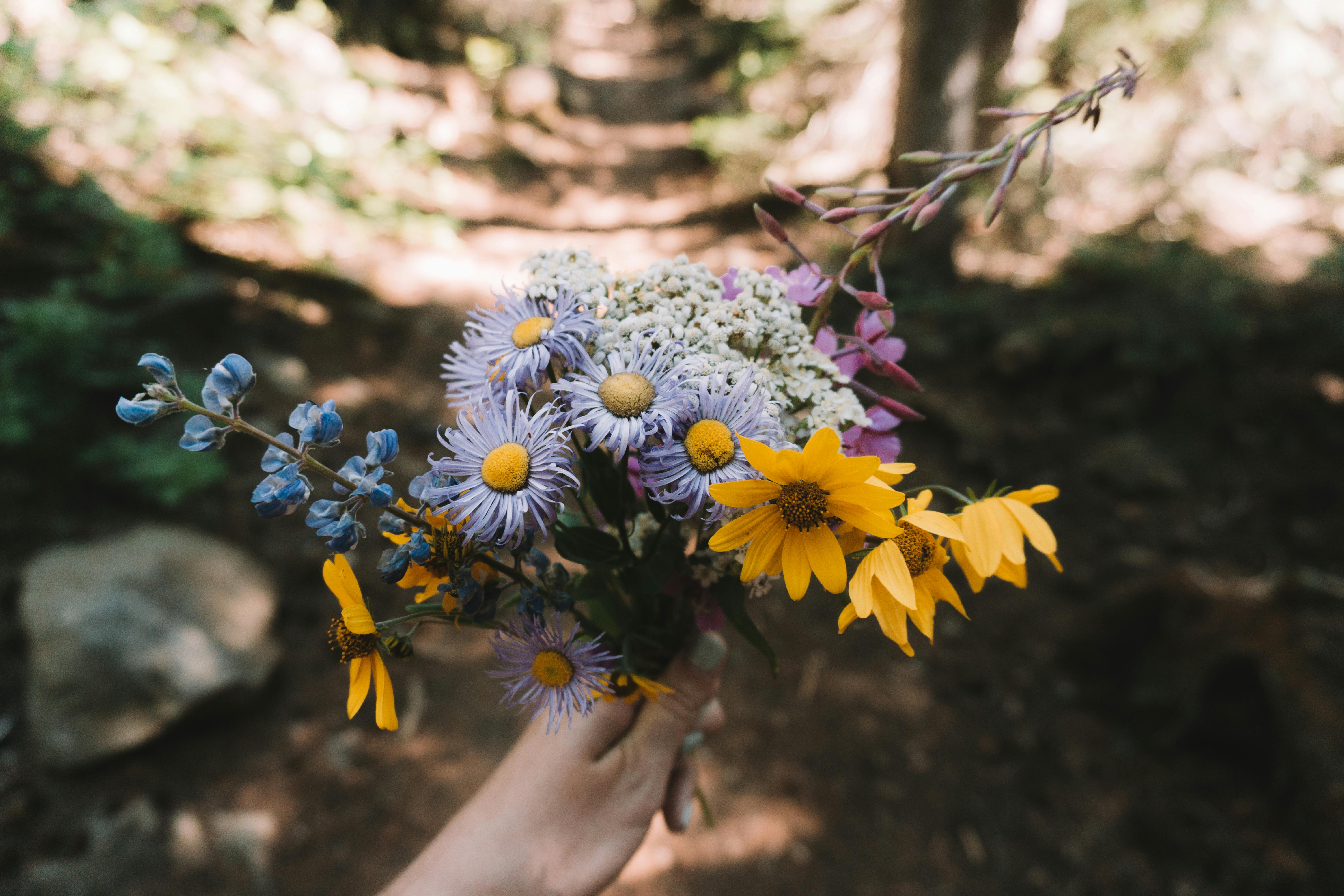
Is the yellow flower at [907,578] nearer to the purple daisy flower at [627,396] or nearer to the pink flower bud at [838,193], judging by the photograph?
the purple daisy flower at [627,396]

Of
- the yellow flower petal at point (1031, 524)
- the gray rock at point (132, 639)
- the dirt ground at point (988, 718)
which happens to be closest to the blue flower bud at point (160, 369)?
the yellow flower petal at point (1031, 524)

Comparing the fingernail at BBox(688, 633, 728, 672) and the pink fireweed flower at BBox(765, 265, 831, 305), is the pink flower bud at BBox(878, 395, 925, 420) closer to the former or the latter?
the pink fireweed flower at BBox(765, 265, 831, 305)

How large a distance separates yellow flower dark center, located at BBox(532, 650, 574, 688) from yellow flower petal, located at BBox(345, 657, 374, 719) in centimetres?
22

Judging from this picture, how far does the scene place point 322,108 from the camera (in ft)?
16.9

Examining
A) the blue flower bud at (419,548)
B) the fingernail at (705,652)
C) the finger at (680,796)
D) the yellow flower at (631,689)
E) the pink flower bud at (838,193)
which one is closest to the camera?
the blue flower bud at (419,548)

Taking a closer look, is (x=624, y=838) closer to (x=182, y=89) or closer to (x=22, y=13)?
(x=182, y=89)

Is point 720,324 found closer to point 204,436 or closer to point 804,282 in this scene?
point 804,282

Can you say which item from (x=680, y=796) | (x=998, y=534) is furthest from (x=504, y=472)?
(x=680, y=796)

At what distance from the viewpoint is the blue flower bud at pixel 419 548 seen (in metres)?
0.75

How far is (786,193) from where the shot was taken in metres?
0.90

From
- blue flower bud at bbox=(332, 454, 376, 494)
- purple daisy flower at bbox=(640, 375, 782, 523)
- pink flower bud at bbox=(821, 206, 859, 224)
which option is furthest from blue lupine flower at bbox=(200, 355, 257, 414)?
pink flower bud at bbox=(821, 206, 859, 224)

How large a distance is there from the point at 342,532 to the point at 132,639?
2.28 m

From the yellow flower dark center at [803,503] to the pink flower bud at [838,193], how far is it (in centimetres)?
40

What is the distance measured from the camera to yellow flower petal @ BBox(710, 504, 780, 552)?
31.1 inches
